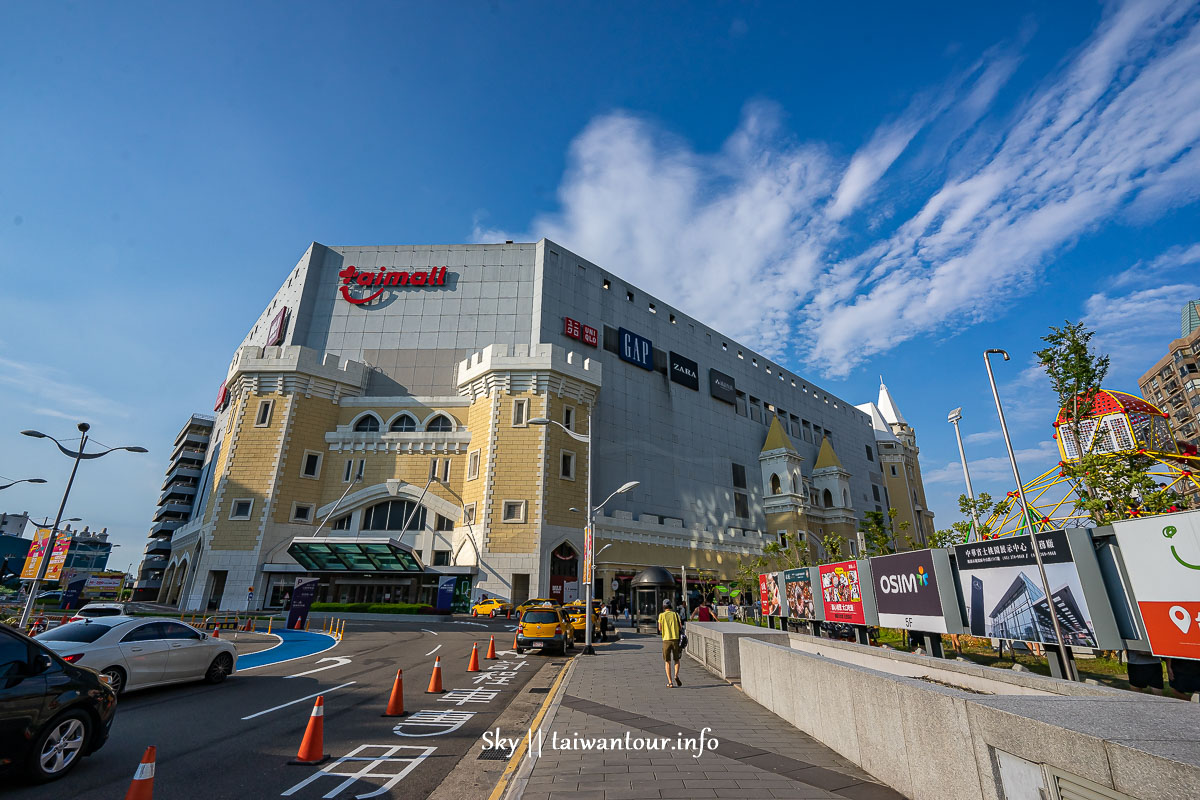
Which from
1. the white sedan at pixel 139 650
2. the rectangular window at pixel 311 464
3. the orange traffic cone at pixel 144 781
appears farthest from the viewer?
the rectangular window at pixel 311 464

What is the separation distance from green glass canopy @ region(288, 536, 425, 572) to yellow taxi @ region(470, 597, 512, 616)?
5490 mm

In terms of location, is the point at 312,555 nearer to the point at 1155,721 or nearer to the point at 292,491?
the point at 292,491

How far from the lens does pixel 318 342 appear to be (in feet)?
166

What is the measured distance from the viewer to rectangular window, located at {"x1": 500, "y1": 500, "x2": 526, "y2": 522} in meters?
40.1

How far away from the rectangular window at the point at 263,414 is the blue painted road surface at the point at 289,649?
23.6 meters

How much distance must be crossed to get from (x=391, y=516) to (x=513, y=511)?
10.6 metres

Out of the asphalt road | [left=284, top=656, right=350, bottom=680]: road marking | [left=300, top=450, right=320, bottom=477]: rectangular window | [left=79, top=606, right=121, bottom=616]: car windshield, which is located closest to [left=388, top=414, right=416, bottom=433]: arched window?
[left=300, top=450, right=320, bottom=477]: rectangular window

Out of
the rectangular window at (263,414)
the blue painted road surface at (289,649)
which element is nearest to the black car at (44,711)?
the blue painted road surface at (289,649)

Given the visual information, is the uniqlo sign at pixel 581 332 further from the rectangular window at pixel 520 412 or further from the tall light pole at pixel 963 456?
the tall light pole at pixel 963 456

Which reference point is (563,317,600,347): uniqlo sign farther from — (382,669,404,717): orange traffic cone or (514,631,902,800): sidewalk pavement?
(382,669,404,717): orange traffic cone

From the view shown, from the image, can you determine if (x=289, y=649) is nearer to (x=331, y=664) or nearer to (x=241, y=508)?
(x=331, y=664)

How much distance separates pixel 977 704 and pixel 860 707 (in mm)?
2517

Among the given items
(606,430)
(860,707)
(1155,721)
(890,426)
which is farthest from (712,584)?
(890,426)

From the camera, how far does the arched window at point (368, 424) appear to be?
46938mm
